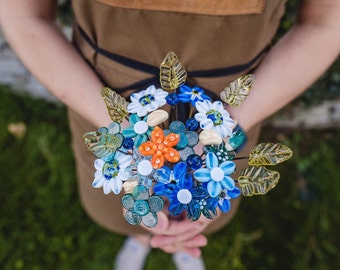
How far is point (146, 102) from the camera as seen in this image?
67 centimetres

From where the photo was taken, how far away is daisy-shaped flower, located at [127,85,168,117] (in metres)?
0.66

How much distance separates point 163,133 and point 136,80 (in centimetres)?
39

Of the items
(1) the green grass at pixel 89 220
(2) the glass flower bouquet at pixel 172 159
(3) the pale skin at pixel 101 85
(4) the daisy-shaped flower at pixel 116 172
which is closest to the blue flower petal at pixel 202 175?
(2) the glass flower bouquet at pixel 172 159

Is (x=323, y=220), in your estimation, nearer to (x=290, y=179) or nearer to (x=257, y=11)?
(x=290, y=179)

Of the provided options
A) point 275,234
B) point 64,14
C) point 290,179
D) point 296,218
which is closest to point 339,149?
point 290,179

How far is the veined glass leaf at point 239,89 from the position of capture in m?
0.68

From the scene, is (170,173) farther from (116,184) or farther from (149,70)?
(149,70)

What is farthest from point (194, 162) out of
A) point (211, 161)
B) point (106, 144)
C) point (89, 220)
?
point (89, 220)

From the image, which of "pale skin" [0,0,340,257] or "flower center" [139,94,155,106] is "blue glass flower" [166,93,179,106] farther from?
"pale skin" [0,0,340,257]

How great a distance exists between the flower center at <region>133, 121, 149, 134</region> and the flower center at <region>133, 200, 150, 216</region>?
4.1 inches

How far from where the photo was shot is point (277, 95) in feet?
3.33

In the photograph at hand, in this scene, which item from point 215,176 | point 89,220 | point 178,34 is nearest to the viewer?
point 215,176

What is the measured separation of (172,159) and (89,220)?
4.61 feet

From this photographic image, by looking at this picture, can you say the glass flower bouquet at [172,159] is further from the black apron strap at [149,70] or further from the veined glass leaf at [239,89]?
the black apron strap at [149,70]
